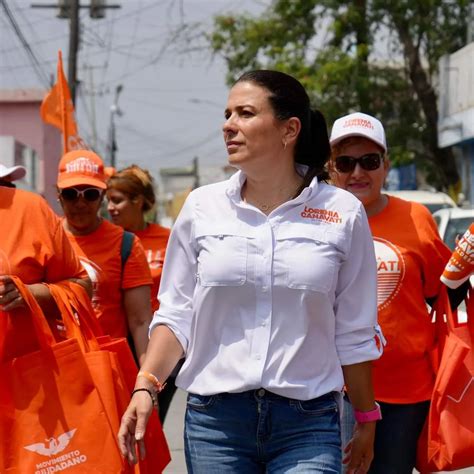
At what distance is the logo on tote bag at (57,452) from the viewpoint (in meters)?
3.91

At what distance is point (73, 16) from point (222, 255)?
912 inches

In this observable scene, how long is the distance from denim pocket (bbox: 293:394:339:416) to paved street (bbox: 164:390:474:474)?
4.37m

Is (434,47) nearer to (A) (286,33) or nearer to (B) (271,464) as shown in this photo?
(A) (286,33)

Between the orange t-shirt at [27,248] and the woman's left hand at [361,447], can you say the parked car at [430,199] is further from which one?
the woman's left hand at [361,447]

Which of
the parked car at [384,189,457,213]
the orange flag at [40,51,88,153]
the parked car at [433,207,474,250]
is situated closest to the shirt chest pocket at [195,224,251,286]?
the orange flag at [40,51,88,153]

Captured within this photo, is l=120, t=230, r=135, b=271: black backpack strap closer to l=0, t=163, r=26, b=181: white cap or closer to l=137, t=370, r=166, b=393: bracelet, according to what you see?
l=0, t=163, r=26, b=181: white cap

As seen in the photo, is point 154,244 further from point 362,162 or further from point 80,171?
point 362,162

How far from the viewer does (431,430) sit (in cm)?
450

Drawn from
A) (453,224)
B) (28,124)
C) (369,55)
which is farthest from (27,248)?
(28,124)

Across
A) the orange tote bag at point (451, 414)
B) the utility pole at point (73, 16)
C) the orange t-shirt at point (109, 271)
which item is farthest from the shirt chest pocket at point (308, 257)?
the utility pole at point (73, 16)

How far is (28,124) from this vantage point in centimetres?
5112

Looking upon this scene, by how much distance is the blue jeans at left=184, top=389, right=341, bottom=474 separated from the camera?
10.9 ft

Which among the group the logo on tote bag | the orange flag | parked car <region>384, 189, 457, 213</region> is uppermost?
the orange flag

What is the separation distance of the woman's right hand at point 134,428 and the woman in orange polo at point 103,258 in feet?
7.83
